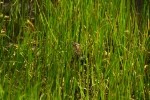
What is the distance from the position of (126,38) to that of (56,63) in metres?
0.44

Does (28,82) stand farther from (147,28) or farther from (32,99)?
(147,28)

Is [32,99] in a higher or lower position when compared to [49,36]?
lower

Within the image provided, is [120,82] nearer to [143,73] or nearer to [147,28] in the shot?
[143,73]

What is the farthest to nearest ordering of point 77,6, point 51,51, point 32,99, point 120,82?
point 77,6, point 51,51, point 120,82, point 32,99

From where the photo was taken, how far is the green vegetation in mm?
2350

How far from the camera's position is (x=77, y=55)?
2.53m

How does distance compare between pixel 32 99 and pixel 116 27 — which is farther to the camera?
pixel 116 27

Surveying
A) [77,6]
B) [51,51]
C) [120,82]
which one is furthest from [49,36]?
[120,82]

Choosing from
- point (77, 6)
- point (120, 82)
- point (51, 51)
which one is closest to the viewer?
point (120, 82)

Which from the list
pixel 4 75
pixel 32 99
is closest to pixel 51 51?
pixel 4 75

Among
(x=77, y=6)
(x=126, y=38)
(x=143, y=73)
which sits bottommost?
(x=143, y=73)

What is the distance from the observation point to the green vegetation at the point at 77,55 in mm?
2350

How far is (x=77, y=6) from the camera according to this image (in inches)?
109

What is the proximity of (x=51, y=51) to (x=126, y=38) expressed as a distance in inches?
17.0
